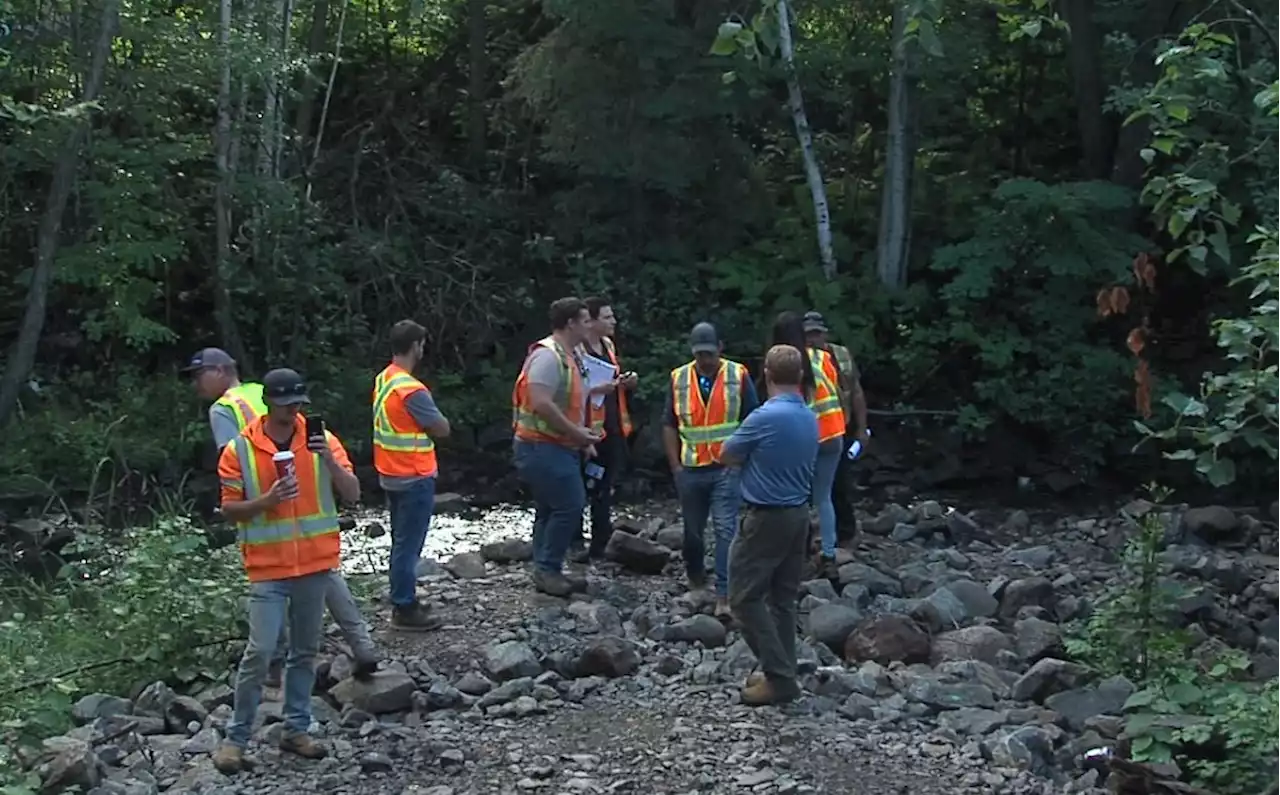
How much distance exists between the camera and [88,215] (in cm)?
1830

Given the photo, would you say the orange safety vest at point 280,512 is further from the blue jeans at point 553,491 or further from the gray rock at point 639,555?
the gray rock at point 639,555

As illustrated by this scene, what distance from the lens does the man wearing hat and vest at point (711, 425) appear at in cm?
950

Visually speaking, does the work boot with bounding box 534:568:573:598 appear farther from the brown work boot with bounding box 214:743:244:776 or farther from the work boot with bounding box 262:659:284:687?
the brown work boot with bounding box 214:743:244:776

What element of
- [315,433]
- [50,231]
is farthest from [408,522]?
[50,231]

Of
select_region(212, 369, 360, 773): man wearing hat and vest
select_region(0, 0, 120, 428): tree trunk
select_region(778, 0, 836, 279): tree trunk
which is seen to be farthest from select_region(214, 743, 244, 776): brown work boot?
select_region(778, 0, 836, 279): tree trunk

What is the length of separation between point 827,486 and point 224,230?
11344 mm

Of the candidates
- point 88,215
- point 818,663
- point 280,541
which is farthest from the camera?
point 88,215

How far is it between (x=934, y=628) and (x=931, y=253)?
38.5ft

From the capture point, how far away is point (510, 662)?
853cm

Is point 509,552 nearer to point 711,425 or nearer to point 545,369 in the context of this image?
point 545,369

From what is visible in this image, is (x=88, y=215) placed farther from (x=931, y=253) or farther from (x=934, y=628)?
(x=934, y=628)

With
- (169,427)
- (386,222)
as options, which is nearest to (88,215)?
(169,427)

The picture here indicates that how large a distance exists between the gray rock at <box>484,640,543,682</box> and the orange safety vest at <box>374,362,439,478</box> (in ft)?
3.56

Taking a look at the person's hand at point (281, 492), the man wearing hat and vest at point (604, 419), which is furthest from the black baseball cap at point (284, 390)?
the man wearing hat and vest at point (604, 419)
